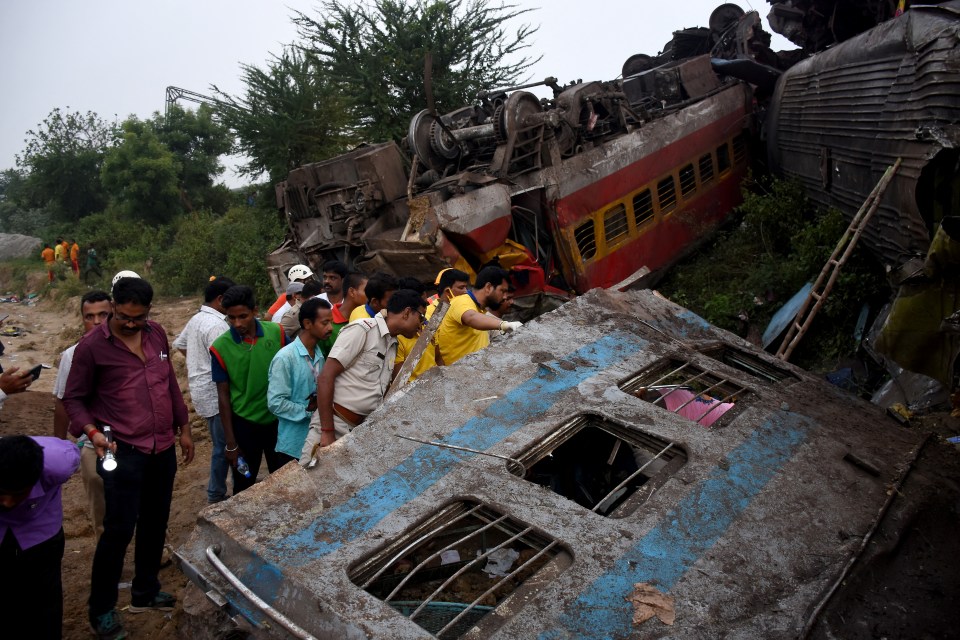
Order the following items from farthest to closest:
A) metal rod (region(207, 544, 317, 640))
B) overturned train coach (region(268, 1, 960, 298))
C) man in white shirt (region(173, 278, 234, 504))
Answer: overturned train coach (region(268, 1, 960, 298))
man in white shirt (region(173, 278, 234, 504))
metal rod (region(207, 544, 317, 640))

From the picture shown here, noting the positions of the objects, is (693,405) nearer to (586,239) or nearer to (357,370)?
(357,370)

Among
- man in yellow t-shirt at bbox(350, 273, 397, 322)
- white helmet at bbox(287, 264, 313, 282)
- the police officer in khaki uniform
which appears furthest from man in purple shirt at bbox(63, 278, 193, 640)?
white helmet at bbox(287, 264, 313, 282)

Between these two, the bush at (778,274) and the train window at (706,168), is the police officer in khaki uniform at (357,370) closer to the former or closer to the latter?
the bush at (778,274)

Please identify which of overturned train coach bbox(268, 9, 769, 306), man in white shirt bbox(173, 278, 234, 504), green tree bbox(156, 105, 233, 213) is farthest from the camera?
green tree bbox(156, 105, 233, 213)

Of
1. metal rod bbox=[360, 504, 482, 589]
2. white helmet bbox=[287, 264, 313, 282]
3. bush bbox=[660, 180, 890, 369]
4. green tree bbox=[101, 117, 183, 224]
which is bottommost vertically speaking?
bush bbox=[660, 180, 890, 369]

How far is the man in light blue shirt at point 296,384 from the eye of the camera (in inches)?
155

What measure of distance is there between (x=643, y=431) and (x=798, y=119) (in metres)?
7.76

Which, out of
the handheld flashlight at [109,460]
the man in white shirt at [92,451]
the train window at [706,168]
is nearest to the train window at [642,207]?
the train window at [706,168]

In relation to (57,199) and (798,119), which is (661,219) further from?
(57,199)

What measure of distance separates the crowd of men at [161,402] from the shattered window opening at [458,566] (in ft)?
1.75

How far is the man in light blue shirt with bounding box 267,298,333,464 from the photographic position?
12.9 feet

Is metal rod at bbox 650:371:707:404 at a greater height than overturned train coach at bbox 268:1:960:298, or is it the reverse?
overturned train coach at bbox 268:1:960:298

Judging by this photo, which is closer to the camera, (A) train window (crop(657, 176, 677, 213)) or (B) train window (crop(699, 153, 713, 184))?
(A) train window (crop(657, 176, 677, 213))

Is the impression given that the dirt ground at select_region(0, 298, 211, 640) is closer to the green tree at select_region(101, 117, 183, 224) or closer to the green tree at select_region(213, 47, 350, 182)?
the green tree at select_region(213, 47, 350, 182)
